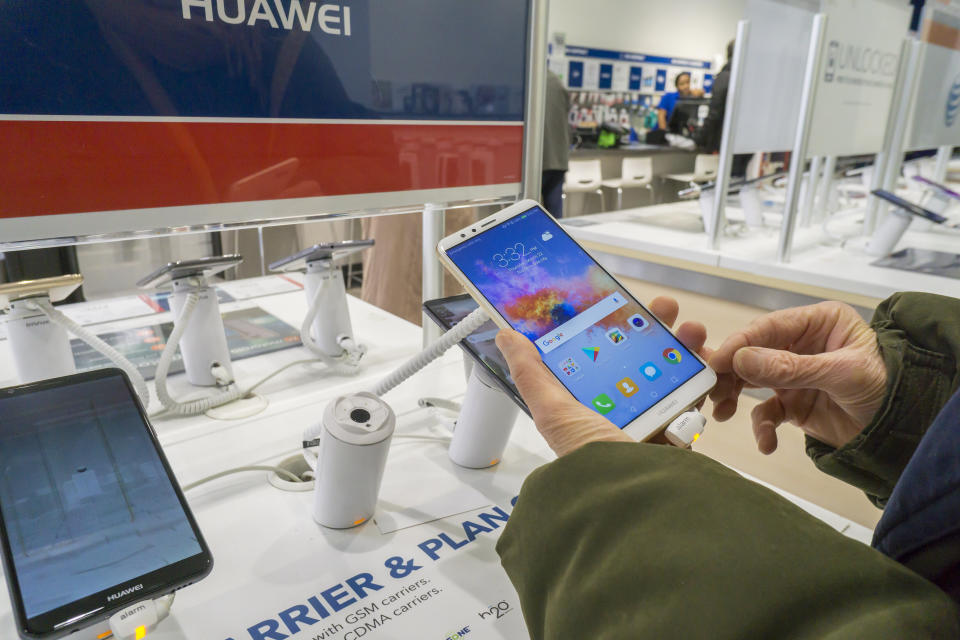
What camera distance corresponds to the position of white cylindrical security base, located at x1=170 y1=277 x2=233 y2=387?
92cm

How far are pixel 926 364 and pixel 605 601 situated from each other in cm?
48

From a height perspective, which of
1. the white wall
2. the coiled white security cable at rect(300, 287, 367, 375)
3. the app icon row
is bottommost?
the coiled white security cable at rect(300, 287, 367, 375)

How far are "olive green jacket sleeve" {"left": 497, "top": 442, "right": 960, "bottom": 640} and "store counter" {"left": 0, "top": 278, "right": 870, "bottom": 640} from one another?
0.67 feet

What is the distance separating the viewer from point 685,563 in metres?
0.36

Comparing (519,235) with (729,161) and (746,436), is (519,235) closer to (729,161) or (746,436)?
(746,436)

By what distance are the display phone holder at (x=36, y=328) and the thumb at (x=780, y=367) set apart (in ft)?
2.65

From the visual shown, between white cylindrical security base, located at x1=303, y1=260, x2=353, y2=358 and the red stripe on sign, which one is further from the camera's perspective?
white cylindrical security base, located at x1=303, y1=260, x2=353, y2=358

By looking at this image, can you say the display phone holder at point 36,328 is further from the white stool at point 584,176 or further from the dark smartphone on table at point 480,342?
the white stool at point 584,176

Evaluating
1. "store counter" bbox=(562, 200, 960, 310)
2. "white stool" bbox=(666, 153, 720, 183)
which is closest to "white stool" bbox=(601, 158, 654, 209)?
"white stool" bbox=(666, 153, 720, 183)

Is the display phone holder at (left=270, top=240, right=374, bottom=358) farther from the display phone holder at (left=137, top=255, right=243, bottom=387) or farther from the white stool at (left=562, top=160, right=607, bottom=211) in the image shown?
the white stool at (left=562, top=160, right=607, bottom=211)

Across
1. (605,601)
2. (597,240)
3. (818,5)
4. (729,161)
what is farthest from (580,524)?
(818,5)

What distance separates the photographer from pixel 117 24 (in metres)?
0.63

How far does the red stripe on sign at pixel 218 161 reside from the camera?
63cm

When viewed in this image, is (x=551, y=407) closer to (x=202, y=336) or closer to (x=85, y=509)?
(x=85, y=509)
